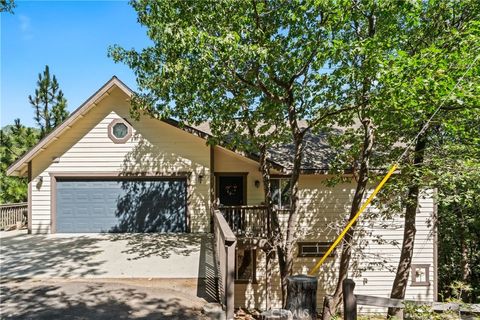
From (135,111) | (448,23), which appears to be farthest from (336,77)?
(135,111)

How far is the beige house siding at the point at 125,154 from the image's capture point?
34.8ft

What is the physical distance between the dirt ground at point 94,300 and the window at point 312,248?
5.74 metres

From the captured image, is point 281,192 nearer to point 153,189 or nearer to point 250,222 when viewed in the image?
point 250,222

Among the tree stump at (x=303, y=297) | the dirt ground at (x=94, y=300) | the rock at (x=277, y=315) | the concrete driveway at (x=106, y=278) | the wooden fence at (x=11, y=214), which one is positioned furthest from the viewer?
the wooden fence at (x=11, y=214)

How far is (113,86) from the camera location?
1048 centimetres

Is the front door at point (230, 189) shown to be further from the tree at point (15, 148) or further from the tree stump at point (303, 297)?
the tree at point (15, 148)

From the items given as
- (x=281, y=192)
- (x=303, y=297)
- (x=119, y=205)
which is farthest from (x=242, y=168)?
(x=303, y=297)

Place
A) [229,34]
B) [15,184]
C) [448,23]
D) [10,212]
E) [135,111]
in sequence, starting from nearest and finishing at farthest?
[229,34] < [448,23] < [135,111] < [10,212] < [15,184]

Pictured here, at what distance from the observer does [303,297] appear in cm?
265

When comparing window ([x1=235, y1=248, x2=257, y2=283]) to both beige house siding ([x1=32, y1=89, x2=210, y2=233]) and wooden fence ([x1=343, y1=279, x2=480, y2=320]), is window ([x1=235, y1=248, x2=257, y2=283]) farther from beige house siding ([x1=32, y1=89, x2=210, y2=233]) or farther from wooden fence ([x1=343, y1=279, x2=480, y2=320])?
wooden fence ([x1=343, y1=279, x2=480, y2=320])

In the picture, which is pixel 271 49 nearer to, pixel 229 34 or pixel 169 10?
pixel 229 34

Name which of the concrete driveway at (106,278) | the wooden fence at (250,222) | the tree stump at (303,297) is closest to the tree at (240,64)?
the wooden fence at (250,222)

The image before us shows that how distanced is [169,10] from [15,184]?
1404cm

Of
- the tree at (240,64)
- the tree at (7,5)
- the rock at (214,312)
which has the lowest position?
the rock at (214,312)
